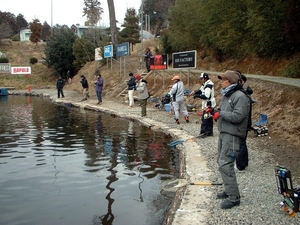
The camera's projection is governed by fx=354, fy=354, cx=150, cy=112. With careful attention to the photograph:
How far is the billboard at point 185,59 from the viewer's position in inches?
642

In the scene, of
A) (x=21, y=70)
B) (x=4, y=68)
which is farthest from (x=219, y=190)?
(x=4, y=68)

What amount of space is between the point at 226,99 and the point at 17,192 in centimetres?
401

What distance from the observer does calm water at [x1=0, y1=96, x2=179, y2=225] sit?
211 inches

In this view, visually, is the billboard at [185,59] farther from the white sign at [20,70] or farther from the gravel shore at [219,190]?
the white sign at [20,70]

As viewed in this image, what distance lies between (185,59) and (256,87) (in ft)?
13.9

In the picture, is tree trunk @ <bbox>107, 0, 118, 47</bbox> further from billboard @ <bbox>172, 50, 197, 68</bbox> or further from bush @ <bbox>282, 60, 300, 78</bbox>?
bush @ <bbox>282, 60, 300, 78</bbox>

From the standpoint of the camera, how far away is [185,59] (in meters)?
16.7

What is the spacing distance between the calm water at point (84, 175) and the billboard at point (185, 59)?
5169mm

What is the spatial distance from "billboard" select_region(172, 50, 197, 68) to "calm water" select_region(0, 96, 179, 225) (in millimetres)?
5169

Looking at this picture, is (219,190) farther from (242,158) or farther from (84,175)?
(84,175)

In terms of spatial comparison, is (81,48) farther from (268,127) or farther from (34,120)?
(268,127)

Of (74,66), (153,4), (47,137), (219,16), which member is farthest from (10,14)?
(47,137)

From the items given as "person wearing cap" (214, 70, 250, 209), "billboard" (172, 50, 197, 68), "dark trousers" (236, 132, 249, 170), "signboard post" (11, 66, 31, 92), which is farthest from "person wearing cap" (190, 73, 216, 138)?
"signboard post" (11, 66, 31, 92)

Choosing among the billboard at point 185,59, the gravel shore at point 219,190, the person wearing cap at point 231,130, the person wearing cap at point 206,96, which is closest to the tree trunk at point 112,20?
the billboard at point 185,59
